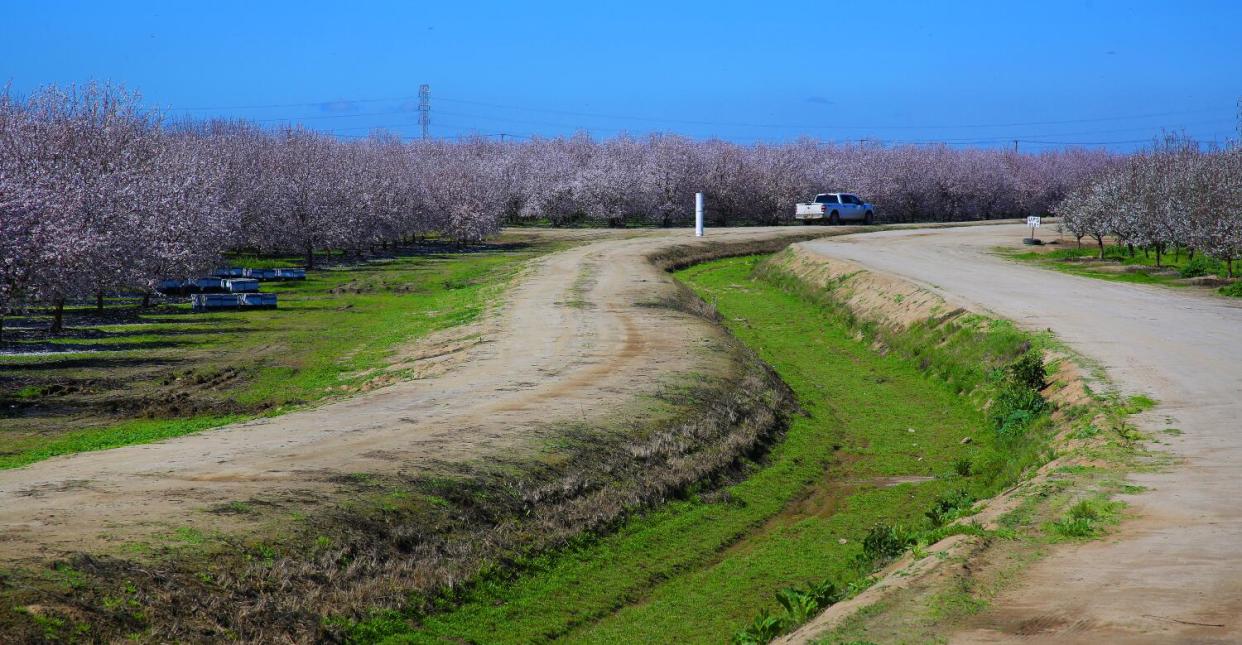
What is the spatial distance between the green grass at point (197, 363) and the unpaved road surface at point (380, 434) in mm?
1863

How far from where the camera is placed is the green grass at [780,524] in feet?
34.9

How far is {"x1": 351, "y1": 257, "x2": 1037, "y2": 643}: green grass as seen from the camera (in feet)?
34.9

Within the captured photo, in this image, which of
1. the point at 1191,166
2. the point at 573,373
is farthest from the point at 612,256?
the point at 573,373

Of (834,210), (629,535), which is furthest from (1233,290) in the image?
(834,210)

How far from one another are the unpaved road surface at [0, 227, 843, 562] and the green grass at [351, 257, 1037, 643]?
2.01 metres

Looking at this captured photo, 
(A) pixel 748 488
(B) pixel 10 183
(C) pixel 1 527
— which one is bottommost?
(A) pixel 748 488

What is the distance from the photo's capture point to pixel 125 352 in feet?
85.8

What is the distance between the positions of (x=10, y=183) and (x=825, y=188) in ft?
271

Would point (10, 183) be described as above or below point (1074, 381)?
above

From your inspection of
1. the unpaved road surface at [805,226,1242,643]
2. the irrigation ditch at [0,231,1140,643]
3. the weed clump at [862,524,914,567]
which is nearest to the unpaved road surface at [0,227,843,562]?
the irrigation ditch at [0,231,1140,643]

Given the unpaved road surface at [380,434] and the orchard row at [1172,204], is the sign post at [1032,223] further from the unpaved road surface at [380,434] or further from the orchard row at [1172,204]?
the unpaved road surface at [380,434]

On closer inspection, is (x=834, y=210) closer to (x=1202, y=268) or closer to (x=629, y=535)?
(x=1202, y=268)

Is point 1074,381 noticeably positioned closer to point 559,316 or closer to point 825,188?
point 559,316

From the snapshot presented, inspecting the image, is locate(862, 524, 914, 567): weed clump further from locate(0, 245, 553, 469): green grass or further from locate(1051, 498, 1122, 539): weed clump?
locate(0, 245, 553, 469): green grass
